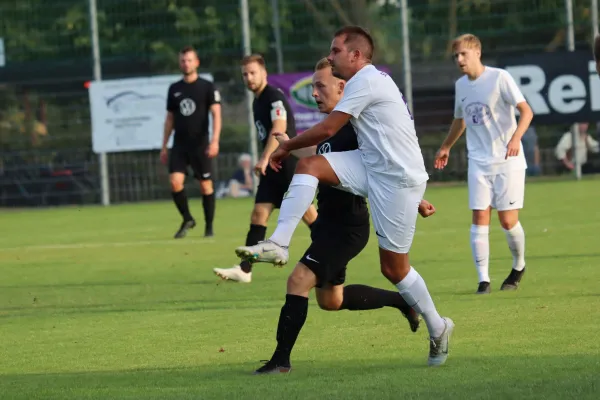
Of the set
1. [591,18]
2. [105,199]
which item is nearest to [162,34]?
[105,199]

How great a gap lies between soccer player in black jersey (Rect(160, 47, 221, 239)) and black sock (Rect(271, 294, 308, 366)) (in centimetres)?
993

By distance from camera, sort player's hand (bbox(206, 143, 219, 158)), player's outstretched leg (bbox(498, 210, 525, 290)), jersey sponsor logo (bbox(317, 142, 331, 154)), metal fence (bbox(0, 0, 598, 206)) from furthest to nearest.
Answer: metal fence (bbox(0, 0, 598, 206)) → player's hand (bbox(206, 143, 219, 158)) → player's outstretched leg (bbox(498, 210, 525, 290)) → jersey sponsor logo (bbox(317, 142, 331, 154))

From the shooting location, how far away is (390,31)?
1000 inches

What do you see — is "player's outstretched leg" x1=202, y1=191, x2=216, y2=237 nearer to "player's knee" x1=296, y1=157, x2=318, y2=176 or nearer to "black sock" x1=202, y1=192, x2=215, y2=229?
"black sock" x1=202, y1=192, x2=215, y2=229

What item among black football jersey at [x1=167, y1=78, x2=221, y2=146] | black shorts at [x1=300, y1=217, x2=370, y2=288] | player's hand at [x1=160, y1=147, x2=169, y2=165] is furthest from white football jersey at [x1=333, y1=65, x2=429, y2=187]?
black football jersey at [x1=167, y1=78, x2=221, y2=146]

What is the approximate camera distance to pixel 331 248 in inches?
279

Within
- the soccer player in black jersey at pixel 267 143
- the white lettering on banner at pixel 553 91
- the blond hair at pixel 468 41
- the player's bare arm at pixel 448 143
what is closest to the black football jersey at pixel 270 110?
the soccer player in black jersey at pixel 267 143

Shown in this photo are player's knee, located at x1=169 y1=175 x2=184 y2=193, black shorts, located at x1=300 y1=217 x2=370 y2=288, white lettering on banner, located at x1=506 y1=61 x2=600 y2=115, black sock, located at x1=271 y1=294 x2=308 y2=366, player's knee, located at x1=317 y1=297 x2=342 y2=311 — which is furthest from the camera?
white lettering on banner, located at x1=506 y1=61 x2=600 y2=115

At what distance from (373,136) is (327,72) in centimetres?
66

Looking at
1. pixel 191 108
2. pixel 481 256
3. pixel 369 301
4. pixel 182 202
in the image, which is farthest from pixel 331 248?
pixel 191 108

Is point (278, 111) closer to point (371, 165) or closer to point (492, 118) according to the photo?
point (492, 118)

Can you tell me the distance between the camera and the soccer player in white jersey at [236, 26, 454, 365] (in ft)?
22.1

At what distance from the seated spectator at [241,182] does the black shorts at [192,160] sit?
8.24 meters

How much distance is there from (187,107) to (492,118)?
276 inches
